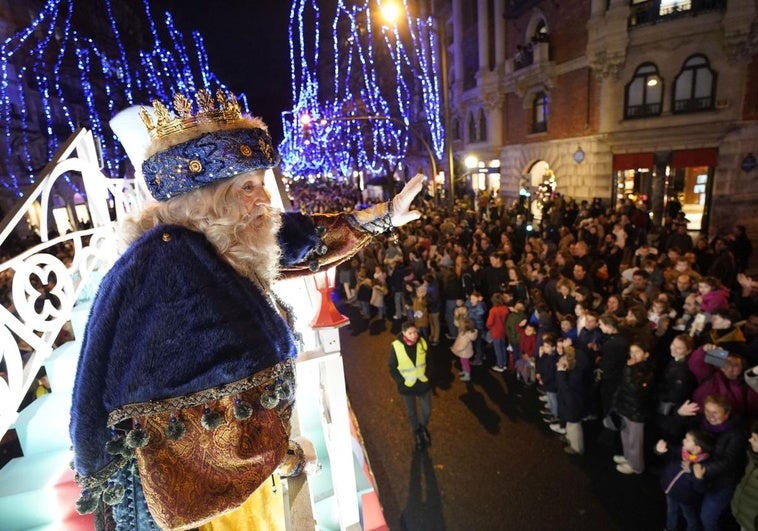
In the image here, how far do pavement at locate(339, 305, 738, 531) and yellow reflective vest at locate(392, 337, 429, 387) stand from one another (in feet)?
3.21

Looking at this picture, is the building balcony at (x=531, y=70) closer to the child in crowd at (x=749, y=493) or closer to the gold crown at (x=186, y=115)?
the child in crowd at (x=749, y=493)

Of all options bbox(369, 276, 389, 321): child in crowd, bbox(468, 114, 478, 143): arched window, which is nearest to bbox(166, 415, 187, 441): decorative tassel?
bbox(369, 276, 389, 321): child in crowd

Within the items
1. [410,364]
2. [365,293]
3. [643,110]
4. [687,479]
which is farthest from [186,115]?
[643,110]

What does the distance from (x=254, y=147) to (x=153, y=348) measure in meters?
0.79

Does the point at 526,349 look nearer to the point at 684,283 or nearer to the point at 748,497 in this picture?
the point at 684,283

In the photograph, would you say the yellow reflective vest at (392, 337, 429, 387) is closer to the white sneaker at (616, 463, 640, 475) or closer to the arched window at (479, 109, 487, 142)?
the white sneaker at (616, 463, 640, 475)

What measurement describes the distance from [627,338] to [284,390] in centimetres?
527

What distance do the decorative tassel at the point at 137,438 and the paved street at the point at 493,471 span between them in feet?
13.8

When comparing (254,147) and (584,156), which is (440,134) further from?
(254,147)

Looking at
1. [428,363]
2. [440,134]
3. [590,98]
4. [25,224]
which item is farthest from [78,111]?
[428,363]

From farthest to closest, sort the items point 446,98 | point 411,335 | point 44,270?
point 446,98
point 411,335
point 44,270

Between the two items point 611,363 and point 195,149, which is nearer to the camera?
point 195,149

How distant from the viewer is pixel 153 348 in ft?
4.54

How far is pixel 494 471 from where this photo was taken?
546cm
